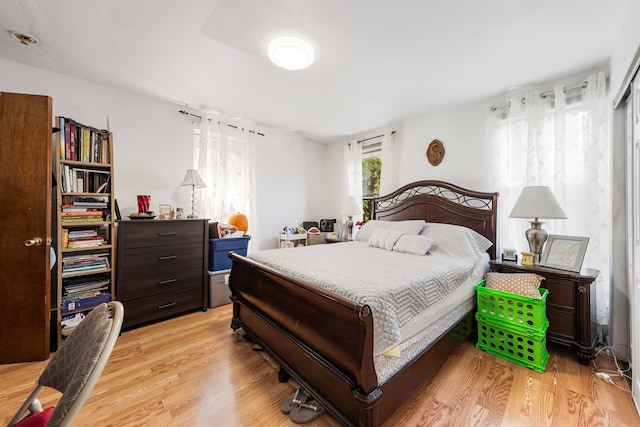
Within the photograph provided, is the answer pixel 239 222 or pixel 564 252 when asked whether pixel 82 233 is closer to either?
pixel 239 222

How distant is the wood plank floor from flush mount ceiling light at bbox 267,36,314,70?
7.91 ft

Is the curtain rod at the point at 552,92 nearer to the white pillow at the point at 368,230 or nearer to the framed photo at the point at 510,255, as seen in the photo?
the framed photo at the point at 510,255

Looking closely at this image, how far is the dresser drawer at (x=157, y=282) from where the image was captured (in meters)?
2.46

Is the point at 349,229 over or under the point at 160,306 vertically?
over

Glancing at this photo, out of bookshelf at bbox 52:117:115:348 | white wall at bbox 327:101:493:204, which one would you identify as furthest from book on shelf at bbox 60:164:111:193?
white wall at bbox 327:101:493:204

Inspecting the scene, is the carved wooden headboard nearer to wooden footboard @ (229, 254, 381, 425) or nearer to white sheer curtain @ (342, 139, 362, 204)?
white sheer curtain @ (342, 139, 362, 204)

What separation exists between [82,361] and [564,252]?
312 cm

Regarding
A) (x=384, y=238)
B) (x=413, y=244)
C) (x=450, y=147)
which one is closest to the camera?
(x=413, y=244)

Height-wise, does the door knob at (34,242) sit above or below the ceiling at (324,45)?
below

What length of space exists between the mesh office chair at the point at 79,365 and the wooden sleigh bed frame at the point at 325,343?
88 centimetres

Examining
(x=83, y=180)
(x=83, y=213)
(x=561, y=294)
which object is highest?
(x=83, y=180)

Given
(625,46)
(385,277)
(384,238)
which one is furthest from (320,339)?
(625,46)

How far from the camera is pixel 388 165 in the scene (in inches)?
150

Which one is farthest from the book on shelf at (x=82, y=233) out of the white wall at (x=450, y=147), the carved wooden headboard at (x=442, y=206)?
the white wall at (x=450, y=147)
